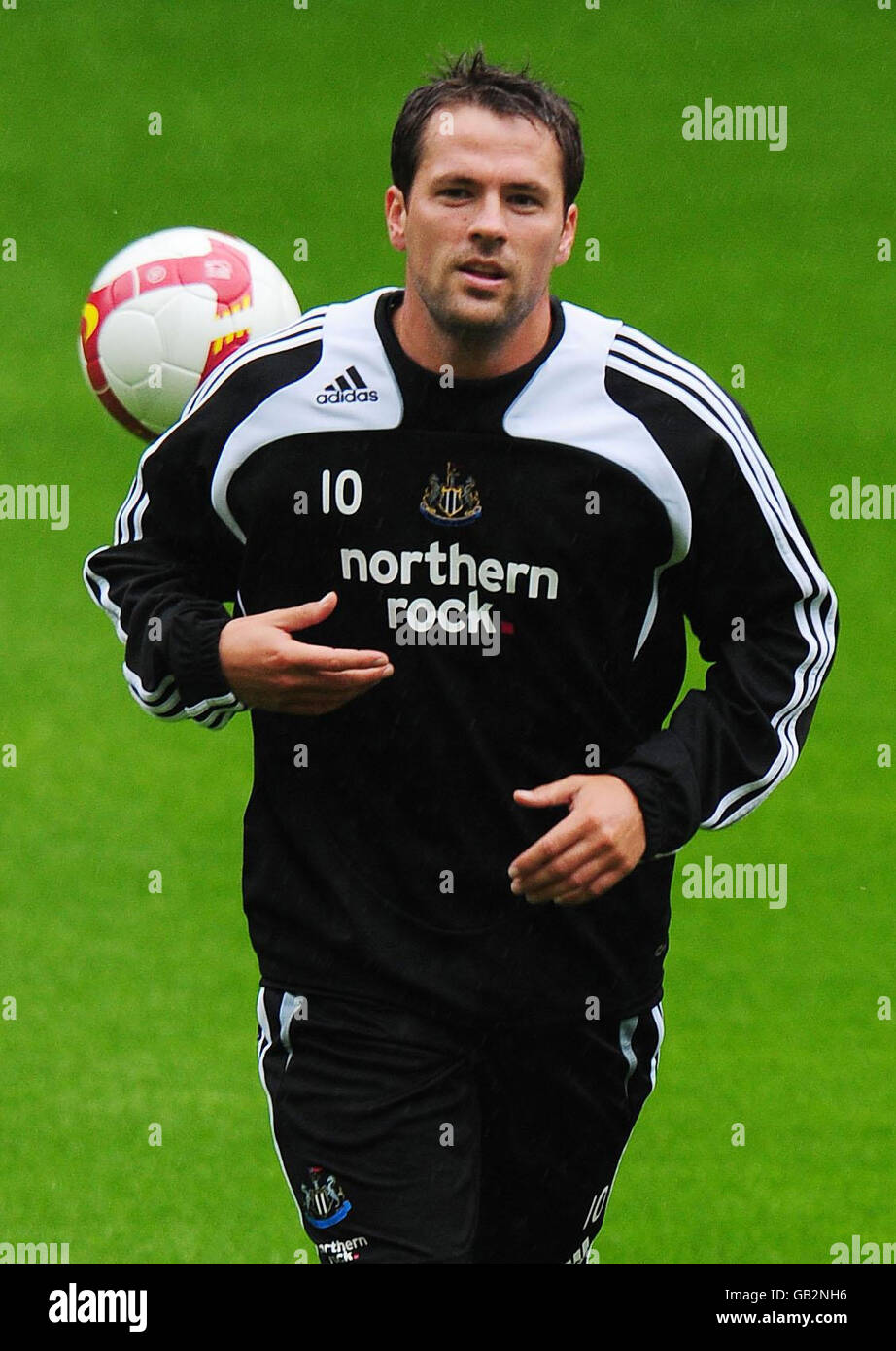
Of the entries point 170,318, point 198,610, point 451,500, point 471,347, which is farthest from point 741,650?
point 170,318

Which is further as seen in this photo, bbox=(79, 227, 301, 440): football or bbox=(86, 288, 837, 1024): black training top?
bbox=(79, 227, 301, 440): football

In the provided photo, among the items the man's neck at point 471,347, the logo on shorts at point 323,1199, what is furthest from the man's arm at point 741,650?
the logo on shorts at point 323,1199

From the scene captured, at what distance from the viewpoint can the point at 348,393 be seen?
191 inches

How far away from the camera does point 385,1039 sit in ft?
15.8

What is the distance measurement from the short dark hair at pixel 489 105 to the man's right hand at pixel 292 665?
0.90 metres

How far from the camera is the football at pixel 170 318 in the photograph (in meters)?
7.41

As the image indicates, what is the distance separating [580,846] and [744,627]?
700mm

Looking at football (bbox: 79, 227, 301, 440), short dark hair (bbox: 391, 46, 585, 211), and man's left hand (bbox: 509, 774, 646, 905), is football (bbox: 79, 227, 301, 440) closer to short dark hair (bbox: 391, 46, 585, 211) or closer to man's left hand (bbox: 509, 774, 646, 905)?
short dark hair (bbox: 391, 46, 585, 211)

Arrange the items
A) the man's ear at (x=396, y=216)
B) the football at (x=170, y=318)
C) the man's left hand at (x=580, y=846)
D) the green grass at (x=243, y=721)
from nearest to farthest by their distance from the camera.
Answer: the man's left hand at (x=580, y=846), the man's ear at (x=396, y=216), the football at (x=170, y=318), the green grass at (x=243, y=721)

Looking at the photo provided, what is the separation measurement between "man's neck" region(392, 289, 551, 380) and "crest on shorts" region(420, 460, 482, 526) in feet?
0.65

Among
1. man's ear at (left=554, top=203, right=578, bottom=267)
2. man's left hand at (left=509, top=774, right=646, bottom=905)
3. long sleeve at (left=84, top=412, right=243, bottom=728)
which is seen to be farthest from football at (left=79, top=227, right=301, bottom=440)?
man's left hand at (left=509, top=774, right=646, bottom=905)

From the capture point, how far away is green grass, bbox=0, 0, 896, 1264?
7.59 metres

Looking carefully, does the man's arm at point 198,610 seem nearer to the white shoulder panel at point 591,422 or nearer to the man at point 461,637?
the man at point 461,637

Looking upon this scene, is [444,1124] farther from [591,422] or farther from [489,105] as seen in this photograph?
[489,105]
